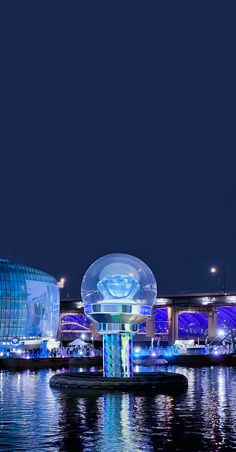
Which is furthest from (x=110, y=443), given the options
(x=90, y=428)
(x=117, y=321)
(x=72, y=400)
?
(x=117, y=321)

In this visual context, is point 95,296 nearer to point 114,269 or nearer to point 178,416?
point 114,269

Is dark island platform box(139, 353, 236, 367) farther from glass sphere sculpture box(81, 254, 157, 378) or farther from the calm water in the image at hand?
the calm water

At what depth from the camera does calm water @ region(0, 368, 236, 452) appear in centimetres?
2148

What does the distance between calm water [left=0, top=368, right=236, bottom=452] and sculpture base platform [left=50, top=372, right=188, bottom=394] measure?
5.96 ft

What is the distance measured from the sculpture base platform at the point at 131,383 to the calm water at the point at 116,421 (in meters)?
1.82

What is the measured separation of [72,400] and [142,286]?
35.6 ft

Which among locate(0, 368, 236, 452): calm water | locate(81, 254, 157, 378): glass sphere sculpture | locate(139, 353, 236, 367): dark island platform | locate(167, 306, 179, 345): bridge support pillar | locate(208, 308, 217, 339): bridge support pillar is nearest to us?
locate(0, 368, 236, 452): calm water

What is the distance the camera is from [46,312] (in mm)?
138125

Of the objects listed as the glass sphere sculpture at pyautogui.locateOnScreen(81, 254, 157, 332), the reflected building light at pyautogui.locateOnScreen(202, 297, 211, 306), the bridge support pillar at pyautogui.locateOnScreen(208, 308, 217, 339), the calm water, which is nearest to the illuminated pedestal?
the glass sphere sculpture at pyautogui.locateOnScreen(81, 254, 157, 332)

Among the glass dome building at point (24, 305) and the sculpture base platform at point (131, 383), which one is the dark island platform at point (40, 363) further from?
the glass dome building at point (24, 305)

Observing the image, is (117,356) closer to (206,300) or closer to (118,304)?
(118,304)

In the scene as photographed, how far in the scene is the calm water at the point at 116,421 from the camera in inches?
846

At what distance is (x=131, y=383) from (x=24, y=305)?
3793 inches

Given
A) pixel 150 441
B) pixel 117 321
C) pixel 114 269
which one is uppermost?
pixel 114 269
